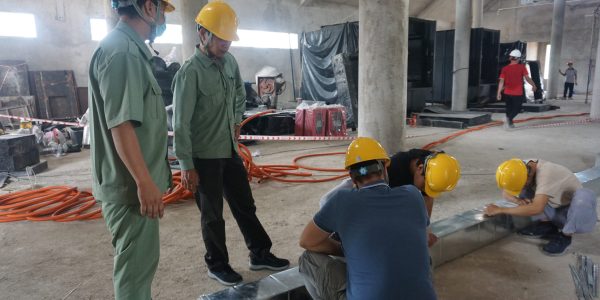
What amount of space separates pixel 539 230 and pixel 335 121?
6000mm

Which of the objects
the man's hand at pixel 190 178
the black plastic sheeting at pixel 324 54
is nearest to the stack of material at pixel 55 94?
the black plastic sheeting at pixel 324 54

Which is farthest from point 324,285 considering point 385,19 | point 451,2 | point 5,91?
point 451,2

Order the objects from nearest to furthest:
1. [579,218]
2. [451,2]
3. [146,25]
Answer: [146,25] < [579,218] < [451,2]

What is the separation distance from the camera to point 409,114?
13.0 meters

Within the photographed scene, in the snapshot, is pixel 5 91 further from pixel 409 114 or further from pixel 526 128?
pixel 526 128

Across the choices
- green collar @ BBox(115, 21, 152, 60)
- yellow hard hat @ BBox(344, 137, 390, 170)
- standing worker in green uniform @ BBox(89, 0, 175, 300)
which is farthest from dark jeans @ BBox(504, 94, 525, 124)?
green collar @ BBox(115, 21, 152, 60)

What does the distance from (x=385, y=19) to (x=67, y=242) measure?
4.25 m

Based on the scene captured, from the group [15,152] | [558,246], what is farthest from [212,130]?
[15,152]

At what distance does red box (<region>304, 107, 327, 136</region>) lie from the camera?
927cm

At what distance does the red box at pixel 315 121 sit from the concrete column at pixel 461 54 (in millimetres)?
6678

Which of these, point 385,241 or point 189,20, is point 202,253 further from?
point 189,20

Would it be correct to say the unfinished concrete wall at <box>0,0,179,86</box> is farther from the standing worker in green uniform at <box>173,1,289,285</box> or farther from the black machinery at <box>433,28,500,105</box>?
the standing worker in green uniform at <box>173,1,289,285</box>

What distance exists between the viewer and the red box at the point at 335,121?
936 cm

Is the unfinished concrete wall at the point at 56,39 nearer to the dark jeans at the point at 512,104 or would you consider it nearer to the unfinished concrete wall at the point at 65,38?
the unfinished concrete wall at the point at 65,38
